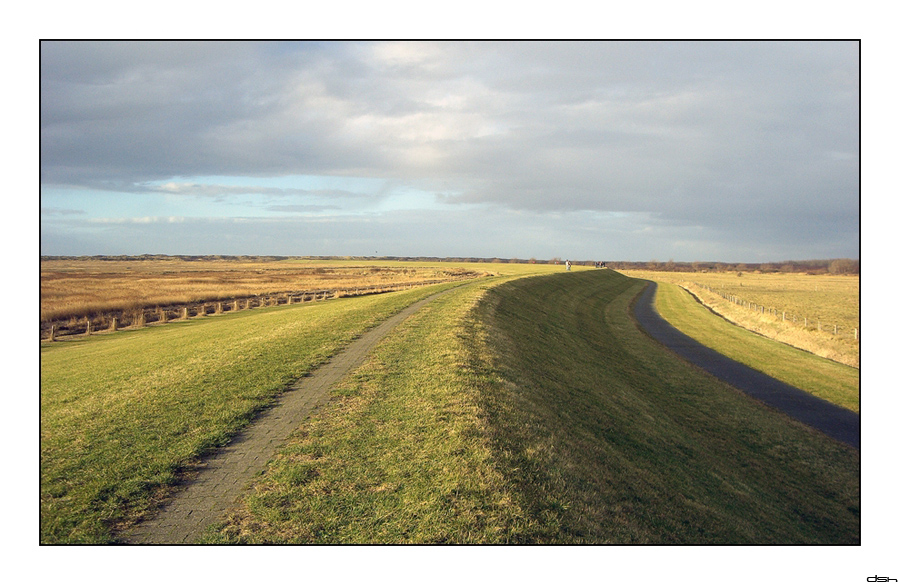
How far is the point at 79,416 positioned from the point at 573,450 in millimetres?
10434

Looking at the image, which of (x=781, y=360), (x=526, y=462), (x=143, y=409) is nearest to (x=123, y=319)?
(x=143, y=409)

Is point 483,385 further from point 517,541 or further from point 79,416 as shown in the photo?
point 79,416

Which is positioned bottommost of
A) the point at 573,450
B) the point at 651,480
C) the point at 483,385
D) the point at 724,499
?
the point at 724,499

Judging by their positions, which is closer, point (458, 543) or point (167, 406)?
point (458, 543)

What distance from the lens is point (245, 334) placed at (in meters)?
20.0

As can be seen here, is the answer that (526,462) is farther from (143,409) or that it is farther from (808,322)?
(808,322)

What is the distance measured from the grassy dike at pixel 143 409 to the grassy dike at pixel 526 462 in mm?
1640

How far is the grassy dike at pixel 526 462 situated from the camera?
6133 millimetres

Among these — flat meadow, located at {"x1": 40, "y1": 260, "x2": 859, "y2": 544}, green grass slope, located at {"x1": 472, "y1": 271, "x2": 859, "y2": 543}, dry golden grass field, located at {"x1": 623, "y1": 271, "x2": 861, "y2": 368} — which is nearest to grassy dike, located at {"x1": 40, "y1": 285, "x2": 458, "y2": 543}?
flat meadow, located at {"x1": 40, "y1": 260, "x2": 859, "y2": 544}

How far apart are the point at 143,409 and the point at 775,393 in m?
26.0

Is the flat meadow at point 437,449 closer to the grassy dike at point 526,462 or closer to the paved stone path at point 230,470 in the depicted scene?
the grassy dike at point 526,462

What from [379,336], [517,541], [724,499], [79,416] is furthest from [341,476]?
[379,336]

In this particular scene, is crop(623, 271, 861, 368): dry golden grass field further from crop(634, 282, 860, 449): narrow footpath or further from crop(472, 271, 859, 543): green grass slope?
crop(472, 271, 859, 543): green grass slope

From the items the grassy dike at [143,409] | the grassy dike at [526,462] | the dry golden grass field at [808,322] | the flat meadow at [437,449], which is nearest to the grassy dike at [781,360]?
the dry golden grass field at [808,322]
